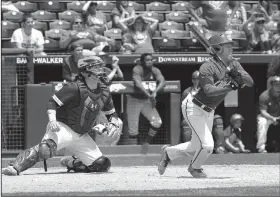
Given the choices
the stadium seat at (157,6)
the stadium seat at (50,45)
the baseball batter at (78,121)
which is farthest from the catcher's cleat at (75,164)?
the stadium seat at (157,6)

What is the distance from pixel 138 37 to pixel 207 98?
4738 millimetres

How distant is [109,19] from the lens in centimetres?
1350

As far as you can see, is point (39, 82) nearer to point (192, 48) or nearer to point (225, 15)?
point (192, 48)

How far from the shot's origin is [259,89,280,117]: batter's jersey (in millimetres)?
11820

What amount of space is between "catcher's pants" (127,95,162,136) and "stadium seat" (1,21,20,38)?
2.70 m

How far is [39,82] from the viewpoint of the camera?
1171 centimetres

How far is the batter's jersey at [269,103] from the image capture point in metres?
11.8

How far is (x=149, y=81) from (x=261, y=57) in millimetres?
2128

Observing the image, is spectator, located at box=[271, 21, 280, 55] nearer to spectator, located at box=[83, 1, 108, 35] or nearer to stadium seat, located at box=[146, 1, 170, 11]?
stadium seat, located at box=[146, 1, 170, 11]

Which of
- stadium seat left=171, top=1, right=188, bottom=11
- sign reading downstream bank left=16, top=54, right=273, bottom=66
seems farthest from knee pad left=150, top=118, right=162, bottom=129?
stadium seat left=171, top=1, right=188, bottom=11

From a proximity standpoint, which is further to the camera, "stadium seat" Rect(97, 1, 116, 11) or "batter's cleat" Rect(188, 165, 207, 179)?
"stadium seat" Rect(97, 1, 116, 11)

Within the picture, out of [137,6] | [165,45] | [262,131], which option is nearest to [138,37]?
[165,45]

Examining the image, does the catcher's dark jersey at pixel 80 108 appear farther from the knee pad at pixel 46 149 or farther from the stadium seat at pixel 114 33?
the stadium seat at pixel 114 33

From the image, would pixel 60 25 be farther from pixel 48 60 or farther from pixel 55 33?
pixel 48 60
